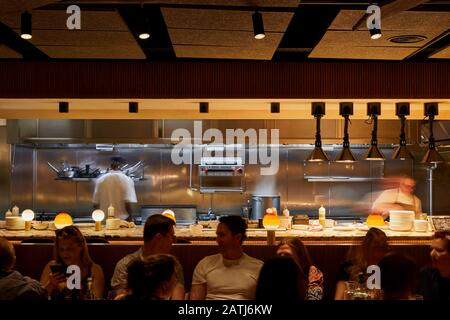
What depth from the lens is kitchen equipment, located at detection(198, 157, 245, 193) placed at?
29.3ft

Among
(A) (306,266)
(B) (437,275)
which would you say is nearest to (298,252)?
(A) (306,266)

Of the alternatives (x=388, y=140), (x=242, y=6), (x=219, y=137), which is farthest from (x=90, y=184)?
(x=242, y=6)

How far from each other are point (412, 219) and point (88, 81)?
394 centimetres

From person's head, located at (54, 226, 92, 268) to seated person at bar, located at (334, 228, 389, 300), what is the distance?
1896mm

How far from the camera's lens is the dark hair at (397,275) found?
3.01 meters

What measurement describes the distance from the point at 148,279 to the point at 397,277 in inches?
51.9

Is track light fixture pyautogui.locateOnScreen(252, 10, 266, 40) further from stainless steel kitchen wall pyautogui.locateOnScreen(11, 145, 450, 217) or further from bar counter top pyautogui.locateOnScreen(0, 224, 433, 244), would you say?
stainless steel kitchen wall pyautogui.locateOnScreen(11, 145, 450, 217)

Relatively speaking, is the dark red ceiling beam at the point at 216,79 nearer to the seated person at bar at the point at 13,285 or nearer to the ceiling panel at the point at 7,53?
the ceiling panel at the point at 7,53

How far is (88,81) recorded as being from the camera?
5316mm

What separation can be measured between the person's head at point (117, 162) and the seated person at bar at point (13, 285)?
543 cm

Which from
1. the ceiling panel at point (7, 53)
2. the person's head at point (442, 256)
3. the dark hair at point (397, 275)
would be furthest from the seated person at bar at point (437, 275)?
the ceiling panel at point (7, 53)

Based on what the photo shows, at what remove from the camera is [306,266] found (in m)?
4.11

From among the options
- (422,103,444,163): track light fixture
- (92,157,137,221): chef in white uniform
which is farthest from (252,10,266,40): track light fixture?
(92,157,137,221): chef in white uniform
